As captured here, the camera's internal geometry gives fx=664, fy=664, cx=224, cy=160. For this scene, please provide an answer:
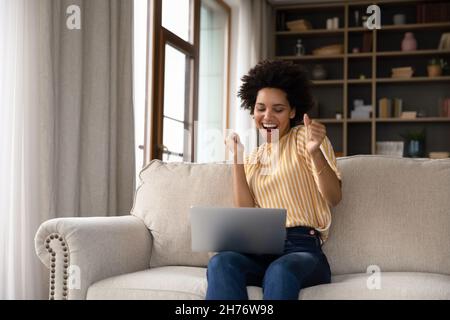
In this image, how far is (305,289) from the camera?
2.05m

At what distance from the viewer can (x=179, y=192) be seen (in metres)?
2.66

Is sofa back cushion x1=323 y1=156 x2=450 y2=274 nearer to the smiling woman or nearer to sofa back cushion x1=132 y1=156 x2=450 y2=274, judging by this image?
sofa back cushion x1=132 y1=156 x2=450 y2=274

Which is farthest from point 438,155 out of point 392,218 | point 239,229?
point 239,229

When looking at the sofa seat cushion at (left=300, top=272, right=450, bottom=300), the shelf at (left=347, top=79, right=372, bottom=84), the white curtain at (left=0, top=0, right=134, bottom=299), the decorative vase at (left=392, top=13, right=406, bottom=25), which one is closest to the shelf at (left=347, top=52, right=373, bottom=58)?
the shelf at (left=347, top=79, right=372, bottom=84)

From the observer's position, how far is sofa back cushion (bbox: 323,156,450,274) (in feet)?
7.76

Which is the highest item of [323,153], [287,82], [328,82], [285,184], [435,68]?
[435,68]

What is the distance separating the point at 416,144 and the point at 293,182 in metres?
4.17

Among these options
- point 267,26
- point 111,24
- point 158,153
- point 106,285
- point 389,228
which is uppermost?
point 267,26

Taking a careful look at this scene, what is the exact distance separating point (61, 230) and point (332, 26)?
483cm

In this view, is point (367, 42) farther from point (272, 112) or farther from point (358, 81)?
point (272, 112)

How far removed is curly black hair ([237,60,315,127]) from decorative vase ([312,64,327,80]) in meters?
4.01

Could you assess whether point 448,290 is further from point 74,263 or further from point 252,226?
point 74,263

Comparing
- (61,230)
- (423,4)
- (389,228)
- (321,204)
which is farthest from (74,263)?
(423,4)

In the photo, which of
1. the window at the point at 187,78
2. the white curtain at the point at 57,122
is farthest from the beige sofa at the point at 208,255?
the window at the point at 187,78
